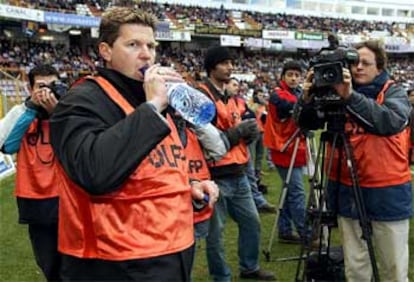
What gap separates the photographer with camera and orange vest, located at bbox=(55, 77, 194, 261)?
1480mm

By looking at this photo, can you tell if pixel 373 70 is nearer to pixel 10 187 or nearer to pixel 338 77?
pixel 338 77

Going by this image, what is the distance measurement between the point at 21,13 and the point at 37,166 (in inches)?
1105

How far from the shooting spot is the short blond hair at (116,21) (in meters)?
1.98

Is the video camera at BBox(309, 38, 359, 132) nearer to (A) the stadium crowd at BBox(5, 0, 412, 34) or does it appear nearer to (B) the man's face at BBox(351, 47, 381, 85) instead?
(B) the man's face at BBox(351, 47, 381, 85)

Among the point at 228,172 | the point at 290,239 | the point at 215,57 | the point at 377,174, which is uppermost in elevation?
the point at 215,57

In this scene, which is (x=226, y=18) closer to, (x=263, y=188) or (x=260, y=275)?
(x=263, y=188)

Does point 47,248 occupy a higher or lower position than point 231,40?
higher

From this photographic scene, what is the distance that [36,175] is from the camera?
11.1 feet

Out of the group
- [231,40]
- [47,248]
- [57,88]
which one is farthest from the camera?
[231,40]

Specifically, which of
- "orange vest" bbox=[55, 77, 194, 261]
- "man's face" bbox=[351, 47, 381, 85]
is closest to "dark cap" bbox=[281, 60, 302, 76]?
"man's face" bbox=[351, 47, 381, 85]

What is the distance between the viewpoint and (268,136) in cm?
591

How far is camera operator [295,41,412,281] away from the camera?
3402 millimetres

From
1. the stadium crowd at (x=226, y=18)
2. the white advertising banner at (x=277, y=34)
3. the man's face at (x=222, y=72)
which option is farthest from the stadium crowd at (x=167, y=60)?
the man's face at (x=222, y=72)

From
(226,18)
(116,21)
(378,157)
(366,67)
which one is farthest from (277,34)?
(116,21)
